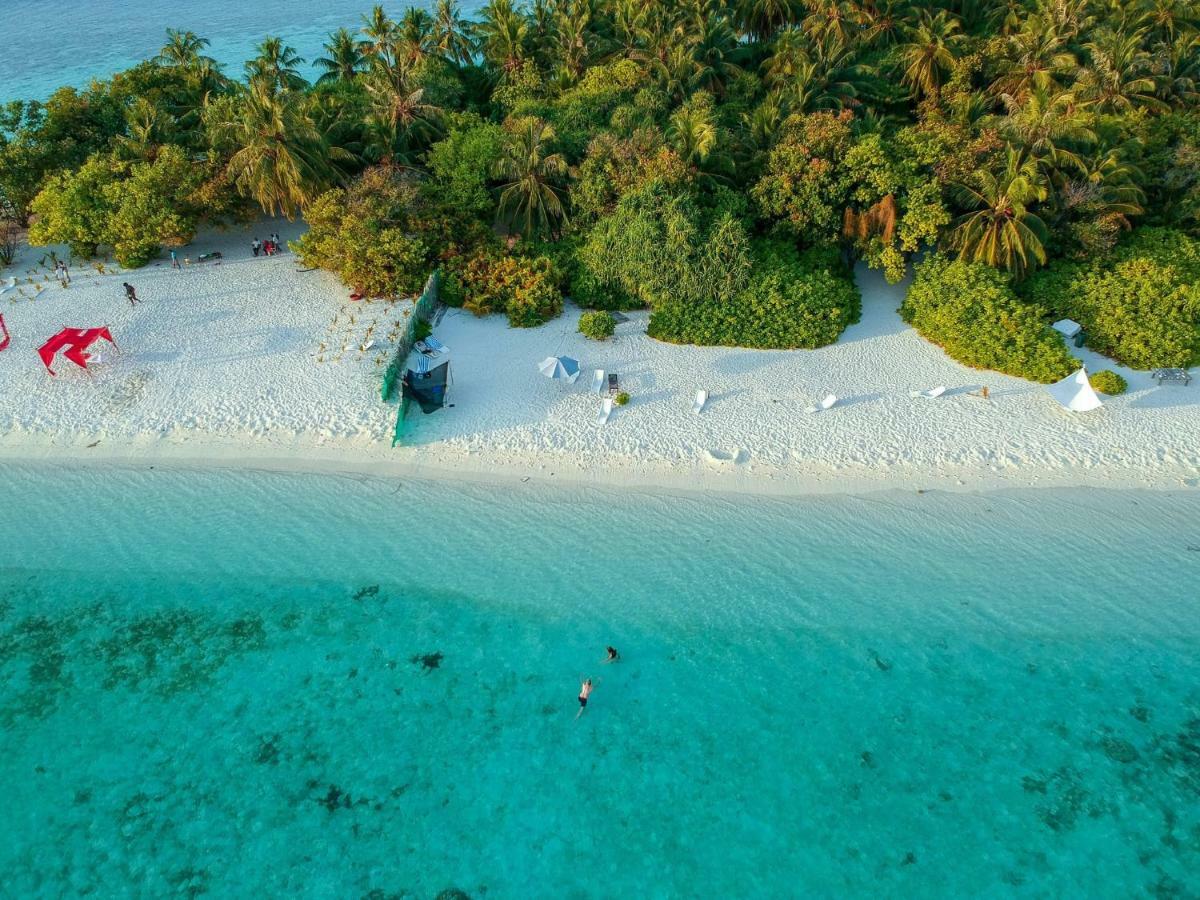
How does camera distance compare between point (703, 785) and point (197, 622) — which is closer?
point (703, 785)

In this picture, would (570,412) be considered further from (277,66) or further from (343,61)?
(343,61)

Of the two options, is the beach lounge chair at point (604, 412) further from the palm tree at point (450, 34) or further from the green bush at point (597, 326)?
the palm tree at point (450, 34)

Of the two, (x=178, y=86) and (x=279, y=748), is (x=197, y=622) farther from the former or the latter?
(x=178, y=86)

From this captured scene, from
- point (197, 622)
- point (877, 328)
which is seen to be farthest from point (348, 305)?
point (877, 328)

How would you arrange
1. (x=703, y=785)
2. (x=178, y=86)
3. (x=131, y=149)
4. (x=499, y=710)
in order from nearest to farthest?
(x=703, y=785)
(x=499, y=710)
(x=131, y=149)
(x=178, y=86)

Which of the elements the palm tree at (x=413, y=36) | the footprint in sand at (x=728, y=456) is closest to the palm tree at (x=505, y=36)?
the palm tree at (x=413, y=36)

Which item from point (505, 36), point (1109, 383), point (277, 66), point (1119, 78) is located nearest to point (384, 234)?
point (277, 66)
